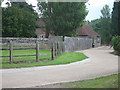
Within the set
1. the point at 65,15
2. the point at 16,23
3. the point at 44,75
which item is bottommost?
the point at 44,75

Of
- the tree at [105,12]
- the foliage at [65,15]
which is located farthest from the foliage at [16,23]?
the tree at [105,12]

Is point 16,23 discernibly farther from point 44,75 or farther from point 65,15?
point 44,75

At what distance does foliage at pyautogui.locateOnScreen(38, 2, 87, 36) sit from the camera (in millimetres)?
28603

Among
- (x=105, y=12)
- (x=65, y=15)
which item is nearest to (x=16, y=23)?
(x=65, y=15)

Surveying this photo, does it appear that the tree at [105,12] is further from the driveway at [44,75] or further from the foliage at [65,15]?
the driveway at [44,75]

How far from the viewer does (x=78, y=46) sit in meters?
29.2

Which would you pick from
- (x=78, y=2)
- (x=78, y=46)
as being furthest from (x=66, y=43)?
(x=78, y=2)

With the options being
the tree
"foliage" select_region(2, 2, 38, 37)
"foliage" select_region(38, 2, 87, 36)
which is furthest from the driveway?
the tree

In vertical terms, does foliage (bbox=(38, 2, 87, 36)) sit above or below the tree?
below

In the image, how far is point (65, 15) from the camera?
28.7 m

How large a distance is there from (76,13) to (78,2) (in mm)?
1730

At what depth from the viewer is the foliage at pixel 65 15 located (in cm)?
2860

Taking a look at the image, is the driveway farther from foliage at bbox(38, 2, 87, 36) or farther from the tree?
the tree

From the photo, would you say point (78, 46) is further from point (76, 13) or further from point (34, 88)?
point (34, 88)
